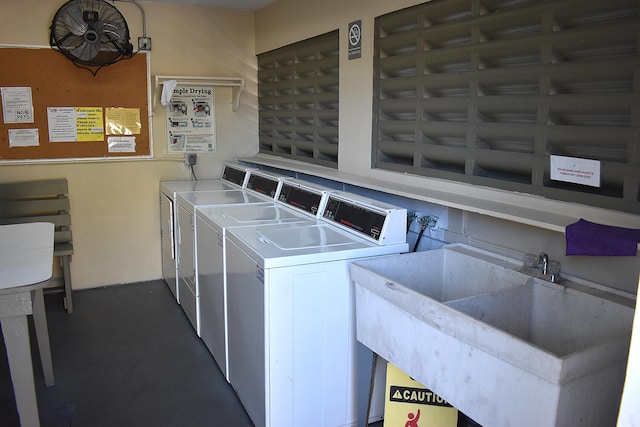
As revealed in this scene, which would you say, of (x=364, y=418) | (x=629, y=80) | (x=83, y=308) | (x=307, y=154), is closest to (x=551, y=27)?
(x=629, y=80)

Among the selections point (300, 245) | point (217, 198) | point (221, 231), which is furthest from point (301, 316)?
point (217, 198)

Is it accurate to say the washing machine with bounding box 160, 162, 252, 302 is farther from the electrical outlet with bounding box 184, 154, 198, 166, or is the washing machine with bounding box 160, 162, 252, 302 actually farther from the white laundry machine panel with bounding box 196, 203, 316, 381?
the white laundry machine panel with bounding box 196, 203, 316, 381

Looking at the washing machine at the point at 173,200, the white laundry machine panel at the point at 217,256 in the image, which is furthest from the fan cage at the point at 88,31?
the white laundry machine panel at the point at 217,256

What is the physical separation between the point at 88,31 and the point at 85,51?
0.15 meters

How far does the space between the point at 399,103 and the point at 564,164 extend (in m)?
1.04

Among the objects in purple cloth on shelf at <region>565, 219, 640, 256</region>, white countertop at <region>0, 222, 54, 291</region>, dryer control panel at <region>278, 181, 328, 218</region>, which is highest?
purple cloth on shelf at <region>565, 219, 640, 256</region>

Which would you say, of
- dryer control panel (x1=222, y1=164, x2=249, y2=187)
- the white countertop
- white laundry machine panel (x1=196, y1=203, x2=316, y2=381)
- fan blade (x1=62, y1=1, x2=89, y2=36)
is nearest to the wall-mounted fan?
fan blade (x1=62, y1=1, x2=89, y2=36)

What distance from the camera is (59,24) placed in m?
3.86

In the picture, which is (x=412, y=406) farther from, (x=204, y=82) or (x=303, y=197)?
(x=204, y=82)

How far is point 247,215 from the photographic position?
2990 millimetres

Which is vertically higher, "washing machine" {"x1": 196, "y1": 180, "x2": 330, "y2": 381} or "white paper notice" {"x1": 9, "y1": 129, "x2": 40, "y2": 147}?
"white paper notice" {"x1": 9, "y1": 129, "x2": 40, "y2": 147}

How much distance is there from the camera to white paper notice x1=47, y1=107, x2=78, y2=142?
402 centimetres

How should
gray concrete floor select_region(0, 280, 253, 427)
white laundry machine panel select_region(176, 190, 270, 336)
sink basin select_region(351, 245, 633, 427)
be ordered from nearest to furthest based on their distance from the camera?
sink basin select_region(351, 245, 633, 427), gray concrete floor select_region(0, 280, 253, 427), white laundry machine panel select_region(176, 190, 270, 336)

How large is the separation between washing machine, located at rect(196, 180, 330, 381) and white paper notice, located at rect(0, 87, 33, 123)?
183 cm
